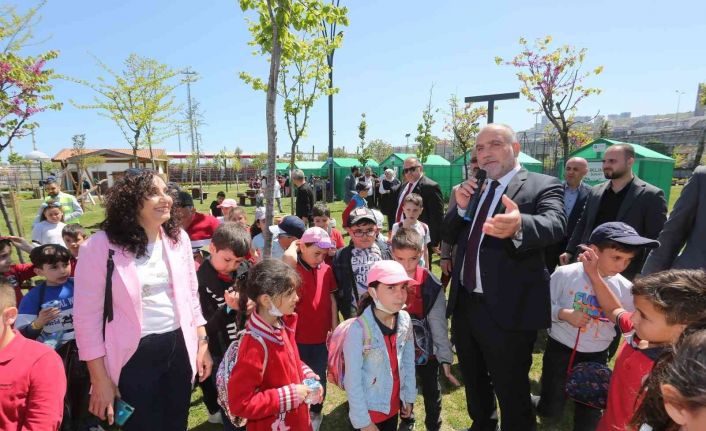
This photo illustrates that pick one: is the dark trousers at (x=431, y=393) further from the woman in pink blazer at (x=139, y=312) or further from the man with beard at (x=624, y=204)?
the man with beard at (x=624, y=204)

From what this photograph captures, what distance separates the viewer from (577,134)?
76.8 feet

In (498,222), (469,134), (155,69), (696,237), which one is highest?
(155,69)

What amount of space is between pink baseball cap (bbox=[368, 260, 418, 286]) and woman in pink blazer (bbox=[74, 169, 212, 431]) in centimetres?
117

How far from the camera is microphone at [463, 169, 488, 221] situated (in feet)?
7.69

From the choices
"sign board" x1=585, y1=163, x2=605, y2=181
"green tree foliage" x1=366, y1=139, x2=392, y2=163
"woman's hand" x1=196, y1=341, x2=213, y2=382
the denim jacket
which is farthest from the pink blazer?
"green tree foliage" x1=366, y1=139, x2=392, y2=163

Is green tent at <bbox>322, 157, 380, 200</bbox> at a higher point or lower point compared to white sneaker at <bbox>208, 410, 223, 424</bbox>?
higher

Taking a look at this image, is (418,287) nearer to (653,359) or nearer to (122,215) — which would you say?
(653,359)

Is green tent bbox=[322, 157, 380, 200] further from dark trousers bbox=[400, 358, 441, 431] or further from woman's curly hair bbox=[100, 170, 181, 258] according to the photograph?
woman's curly hair bbox=[100, 170, 181, 258]

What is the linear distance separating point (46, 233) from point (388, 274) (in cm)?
531

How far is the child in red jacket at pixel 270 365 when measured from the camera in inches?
71.5

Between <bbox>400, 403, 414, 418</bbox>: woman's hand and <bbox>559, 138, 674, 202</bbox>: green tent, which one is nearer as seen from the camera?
<bbox>400, 403, 414, 418</bbox>: woman's hand

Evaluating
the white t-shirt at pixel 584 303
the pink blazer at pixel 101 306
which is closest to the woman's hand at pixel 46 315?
the pink blazer at pixel 101 306

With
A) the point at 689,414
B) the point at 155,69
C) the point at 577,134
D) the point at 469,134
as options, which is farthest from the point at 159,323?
the point at 577,134

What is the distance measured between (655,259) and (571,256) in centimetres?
155
